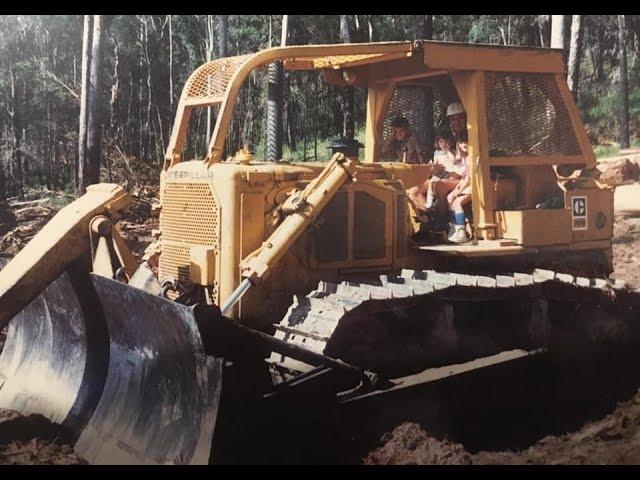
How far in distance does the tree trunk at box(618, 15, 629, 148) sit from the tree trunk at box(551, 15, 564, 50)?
424mm

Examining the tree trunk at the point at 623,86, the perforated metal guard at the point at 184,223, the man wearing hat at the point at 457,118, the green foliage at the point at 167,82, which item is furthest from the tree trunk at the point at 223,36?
the tree trunk at the point at 623,86

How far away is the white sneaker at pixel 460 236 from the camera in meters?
6.10

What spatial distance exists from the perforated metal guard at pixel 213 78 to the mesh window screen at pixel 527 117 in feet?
5.95

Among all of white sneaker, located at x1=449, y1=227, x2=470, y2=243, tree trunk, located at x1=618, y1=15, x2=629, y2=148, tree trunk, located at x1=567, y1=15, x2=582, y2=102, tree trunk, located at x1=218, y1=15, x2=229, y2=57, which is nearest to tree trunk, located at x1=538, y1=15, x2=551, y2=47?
tree trunk, located at x1=567, y1=15, x2=582, y2=102

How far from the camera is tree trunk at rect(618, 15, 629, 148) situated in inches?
259

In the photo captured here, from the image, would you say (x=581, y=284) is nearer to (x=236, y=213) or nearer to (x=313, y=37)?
(x=236, y=213)

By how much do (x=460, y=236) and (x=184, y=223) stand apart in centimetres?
193

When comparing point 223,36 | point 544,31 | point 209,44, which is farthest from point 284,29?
point 544,31

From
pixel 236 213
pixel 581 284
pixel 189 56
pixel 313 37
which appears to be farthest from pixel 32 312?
pixel 581 284

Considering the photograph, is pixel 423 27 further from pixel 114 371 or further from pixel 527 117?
pixel 114 371

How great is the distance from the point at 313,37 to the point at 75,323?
333 centimetres

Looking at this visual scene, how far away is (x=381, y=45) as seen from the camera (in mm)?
5738

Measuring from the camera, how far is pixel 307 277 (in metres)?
5.55

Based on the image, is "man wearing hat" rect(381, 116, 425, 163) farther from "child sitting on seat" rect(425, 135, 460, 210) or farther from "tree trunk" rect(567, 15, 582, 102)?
"tree trunk" rect(567, 15, 582, 102)
